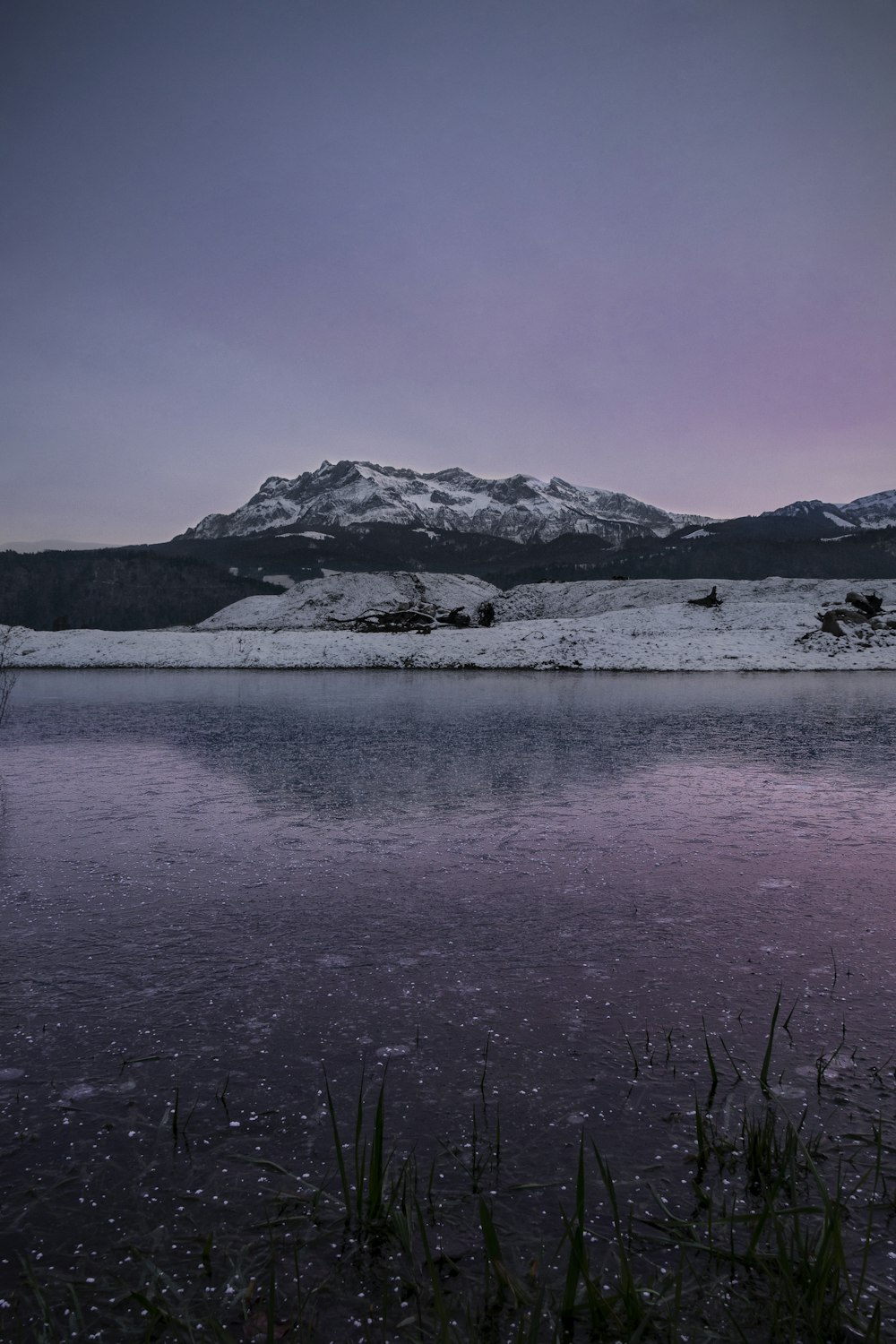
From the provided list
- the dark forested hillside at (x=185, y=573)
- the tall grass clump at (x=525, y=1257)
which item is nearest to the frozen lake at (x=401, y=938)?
the tall grass clump at (x=525, y=1257)

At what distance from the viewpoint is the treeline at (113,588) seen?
124m

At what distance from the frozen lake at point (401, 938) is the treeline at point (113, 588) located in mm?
112985

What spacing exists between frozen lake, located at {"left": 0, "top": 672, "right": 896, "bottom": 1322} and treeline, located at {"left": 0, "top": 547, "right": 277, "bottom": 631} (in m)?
113

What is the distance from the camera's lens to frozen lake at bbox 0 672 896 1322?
11.3 feet

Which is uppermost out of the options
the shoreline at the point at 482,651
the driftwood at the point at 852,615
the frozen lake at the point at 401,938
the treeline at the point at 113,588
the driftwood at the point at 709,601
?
the treeline at the point at 113,588

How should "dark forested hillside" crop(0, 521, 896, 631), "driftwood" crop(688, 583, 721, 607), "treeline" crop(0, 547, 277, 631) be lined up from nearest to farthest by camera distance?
"driftwood" crop(688, 583, 721, 607) < "treeline" crop(0, 547, 277, 631) < "dark forested hillside" crop(0, 521, 896, 631)

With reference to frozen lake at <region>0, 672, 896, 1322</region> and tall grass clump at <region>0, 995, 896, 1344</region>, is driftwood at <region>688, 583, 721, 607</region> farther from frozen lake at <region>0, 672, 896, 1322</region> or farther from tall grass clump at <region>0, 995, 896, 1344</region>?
tall grass clump at <region>0, 995, 896, 1344</region>

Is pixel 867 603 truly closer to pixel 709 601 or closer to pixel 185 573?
pixel 709 601

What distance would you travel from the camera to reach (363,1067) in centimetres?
379

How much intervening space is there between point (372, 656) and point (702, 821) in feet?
105

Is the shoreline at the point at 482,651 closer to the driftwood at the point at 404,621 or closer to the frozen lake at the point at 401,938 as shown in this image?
the driftwood at the point at 404,621

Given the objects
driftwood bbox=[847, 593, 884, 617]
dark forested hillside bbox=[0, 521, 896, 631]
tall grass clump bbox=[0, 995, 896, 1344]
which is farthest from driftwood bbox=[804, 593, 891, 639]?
dark forested hillside bbox=[0, 521, 896, 631]

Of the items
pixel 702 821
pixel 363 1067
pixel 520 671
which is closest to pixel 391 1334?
pixel 363 1067

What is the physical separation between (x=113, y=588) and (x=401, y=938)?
145283mm
